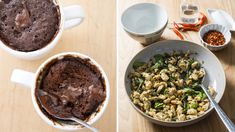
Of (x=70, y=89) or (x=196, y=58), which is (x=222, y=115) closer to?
(x=196, y=58)

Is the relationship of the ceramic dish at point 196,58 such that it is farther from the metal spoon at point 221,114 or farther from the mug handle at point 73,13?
the mug handle at point 73,13

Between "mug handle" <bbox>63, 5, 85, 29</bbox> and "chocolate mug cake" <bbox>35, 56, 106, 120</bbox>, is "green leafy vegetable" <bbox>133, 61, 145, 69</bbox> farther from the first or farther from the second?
"mug handle" <bbox>63, 5, 85, 29</bbox>

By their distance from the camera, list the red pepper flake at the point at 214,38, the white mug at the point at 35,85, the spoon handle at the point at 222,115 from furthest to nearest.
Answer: the red pepper flake at the point at 214,38, the white mug at the point at 35,85, the spoon handle at the point at 222,115

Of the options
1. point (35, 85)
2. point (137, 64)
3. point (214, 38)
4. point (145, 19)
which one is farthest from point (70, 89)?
point (214, 38)

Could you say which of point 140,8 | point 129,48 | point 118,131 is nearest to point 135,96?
point 118,131

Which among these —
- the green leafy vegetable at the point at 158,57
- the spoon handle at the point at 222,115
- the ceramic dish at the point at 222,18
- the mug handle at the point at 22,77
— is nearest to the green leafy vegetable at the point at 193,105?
the spoon handle at the point at 222,115

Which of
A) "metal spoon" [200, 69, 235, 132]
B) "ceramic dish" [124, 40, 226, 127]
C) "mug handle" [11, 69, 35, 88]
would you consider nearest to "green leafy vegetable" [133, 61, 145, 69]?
"ceramic dish" [124, 40, 226, 127]
